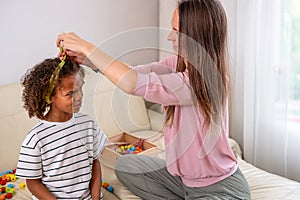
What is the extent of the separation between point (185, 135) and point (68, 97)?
0.37 metres

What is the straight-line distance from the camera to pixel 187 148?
1.27m

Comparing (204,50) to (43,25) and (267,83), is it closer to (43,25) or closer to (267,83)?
(267,83)

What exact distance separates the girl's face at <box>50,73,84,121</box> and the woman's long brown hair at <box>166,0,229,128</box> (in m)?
0.28

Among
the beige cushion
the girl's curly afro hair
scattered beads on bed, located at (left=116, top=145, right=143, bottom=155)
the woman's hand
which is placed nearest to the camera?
the woman's hand

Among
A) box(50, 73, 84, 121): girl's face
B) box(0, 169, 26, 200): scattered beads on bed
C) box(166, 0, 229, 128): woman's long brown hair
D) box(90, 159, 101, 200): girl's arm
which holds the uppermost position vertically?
box(166, 0, 229, 128): woman's long brown hair

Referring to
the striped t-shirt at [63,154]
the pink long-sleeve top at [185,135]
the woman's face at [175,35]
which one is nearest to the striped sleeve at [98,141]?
the striped t-shirt at [63,154]

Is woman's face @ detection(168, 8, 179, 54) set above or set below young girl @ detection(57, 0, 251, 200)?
above

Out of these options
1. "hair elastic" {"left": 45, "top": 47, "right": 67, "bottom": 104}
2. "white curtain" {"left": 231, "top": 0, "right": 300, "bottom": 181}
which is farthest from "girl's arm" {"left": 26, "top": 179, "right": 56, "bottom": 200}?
"white curtain" {"left": 231, "top": 0, "right": 300, "bottom": 181}

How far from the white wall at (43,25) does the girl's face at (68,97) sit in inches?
31.7

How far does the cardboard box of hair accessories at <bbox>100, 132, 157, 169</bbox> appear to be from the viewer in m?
1.39

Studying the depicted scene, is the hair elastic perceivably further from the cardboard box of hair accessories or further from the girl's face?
the cardboard box of hair accessories

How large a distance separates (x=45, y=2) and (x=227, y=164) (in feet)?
4.00

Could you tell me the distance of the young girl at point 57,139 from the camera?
1255 mm

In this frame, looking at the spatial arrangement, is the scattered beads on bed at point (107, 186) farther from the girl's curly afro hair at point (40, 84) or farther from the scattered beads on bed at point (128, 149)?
the girl's curly afro hair at point (40, 84)
